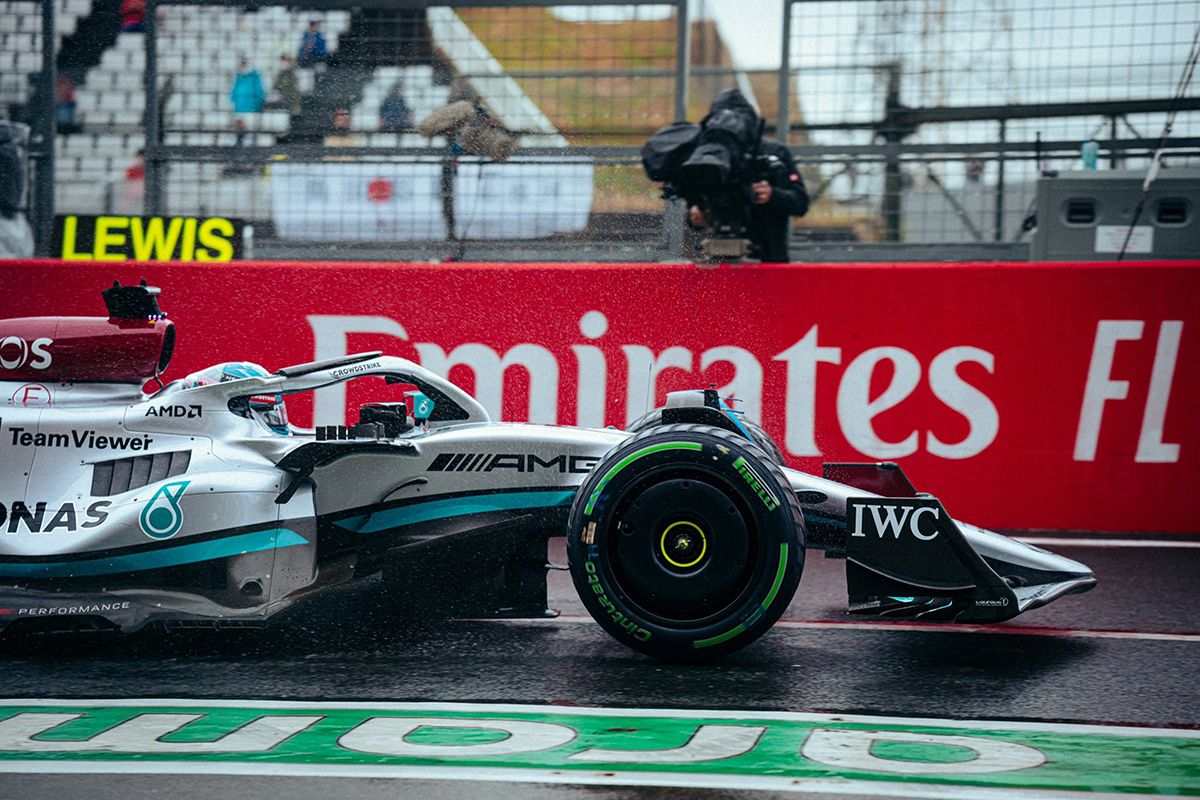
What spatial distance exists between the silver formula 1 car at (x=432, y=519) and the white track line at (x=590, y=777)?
105 centimetres

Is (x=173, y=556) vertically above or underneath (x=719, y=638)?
above

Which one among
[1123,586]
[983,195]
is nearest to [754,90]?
[983,195]

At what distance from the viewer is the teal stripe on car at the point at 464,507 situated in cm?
480

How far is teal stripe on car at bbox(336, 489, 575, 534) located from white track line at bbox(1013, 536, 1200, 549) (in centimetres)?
306

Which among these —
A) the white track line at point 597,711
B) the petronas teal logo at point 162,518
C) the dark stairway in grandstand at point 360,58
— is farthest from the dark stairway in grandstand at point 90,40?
the white track line at point 597,711

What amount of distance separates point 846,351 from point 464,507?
3.11 m

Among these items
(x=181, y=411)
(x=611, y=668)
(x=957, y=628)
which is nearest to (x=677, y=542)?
(x=611, y=668)

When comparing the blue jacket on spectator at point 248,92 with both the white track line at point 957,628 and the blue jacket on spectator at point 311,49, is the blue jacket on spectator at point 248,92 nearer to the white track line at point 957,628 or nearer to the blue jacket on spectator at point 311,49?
the blue jacket on spectator at point 311,49

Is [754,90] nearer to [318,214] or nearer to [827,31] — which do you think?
[827,31]

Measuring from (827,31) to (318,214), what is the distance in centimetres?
336

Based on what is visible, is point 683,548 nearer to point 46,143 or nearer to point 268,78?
point 268,78

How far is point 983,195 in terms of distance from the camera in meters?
9.09

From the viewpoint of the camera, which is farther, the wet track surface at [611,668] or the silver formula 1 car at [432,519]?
the silver formula 1 car at [432,519]

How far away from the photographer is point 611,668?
4.59 metres
